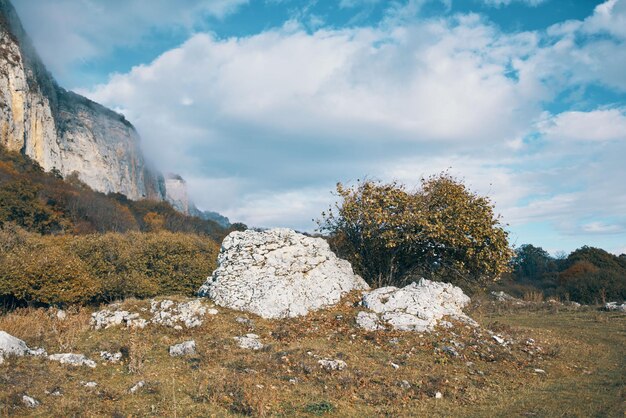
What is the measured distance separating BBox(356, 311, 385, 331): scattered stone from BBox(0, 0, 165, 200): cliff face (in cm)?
8937

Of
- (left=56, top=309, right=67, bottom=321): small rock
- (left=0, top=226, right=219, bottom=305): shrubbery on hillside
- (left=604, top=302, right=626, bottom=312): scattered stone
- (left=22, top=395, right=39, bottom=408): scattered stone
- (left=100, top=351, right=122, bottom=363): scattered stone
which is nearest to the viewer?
(left=22, top=395, right=39, bottom=408): scattered stone

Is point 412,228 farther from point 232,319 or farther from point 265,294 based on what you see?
point 232,319

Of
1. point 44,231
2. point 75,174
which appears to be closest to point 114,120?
point 75,174

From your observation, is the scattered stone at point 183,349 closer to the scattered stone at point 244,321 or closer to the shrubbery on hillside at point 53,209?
the scattered stone at point 244,321

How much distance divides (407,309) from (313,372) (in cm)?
675

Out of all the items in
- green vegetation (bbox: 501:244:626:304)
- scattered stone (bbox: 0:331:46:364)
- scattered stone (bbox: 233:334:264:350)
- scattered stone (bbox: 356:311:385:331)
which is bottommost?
scattered stone (bbox: 0:331:46:364)

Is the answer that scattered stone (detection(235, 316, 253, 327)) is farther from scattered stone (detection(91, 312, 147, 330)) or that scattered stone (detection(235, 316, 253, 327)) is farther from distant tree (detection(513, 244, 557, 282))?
distant tree (detection(513, 244, 557, 282))

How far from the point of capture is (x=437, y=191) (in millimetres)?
24328

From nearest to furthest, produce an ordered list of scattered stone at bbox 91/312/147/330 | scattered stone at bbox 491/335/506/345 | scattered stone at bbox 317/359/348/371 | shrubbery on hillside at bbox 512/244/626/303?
scattered stone at bbox 317/359/348/371 < scattered stone at bbox 491/335/506/345 < scattered stone at bbox 91/312/147/330 < shrubbery on hillside at bbox 512/244/626/303

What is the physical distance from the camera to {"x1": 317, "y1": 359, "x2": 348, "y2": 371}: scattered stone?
12898 millimetres

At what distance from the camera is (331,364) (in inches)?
512

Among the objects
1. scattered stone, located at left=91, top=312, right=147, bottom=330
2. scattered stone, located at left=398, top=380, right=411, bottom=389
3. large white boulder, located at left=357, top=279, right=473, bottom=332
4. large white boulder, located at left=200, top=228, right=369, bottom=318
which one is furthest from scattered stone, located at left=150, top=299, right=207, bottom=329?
scattered stone, located at left=398, top=380, right=411, bottom=389

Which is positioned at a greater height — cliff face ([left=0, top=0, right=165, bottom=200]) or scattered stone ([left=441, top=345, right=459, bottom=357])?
cliff face ([left=0, top=0, right=165, bottom=200])

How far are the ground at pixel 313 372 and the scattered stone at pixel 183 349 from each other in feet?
0.94
